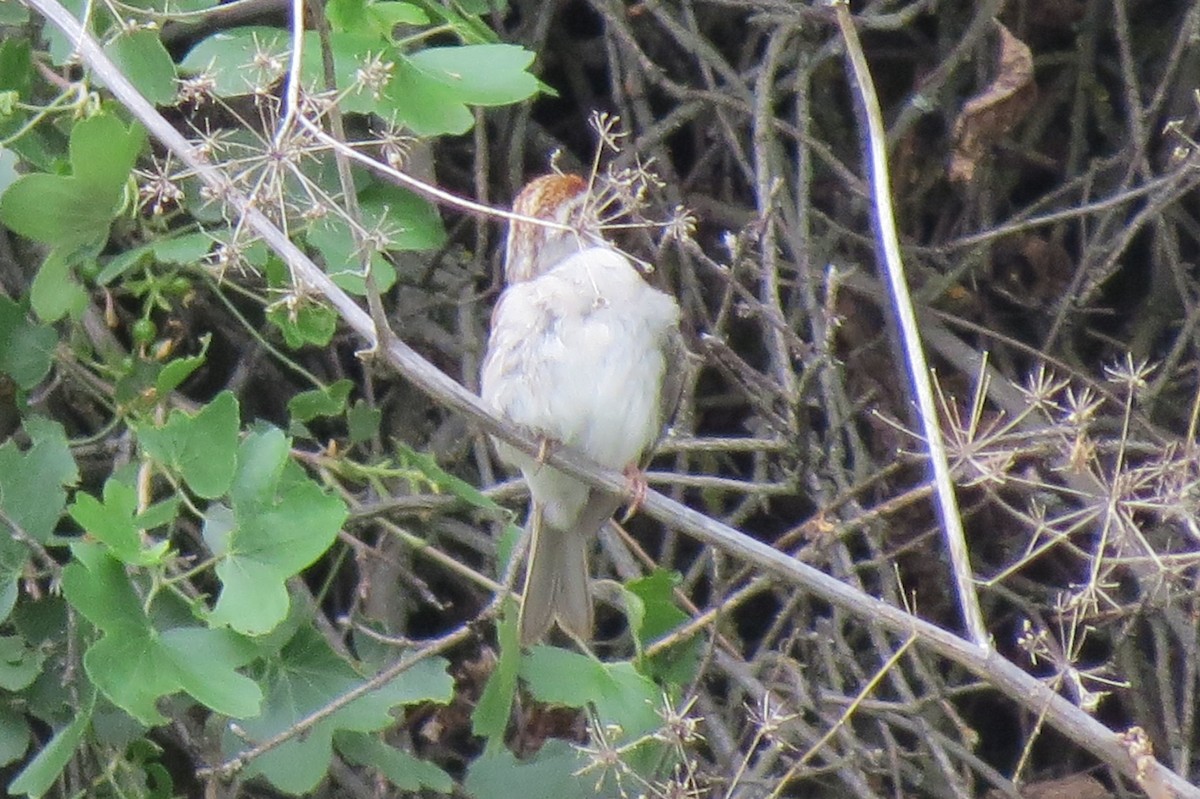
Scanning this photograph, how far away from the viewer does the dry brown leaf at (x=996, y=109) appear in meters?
3.13

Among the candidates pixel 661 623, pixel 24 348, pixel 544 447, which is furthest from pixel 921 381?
pixel 24 348

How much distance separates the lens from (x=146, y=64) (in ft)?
8.86

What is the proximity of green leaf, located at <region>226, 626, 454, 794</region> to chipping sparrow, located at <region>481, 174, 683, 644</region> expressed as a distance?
29 centimetres

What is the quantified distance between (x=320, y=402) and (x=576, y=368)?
43 centimetres

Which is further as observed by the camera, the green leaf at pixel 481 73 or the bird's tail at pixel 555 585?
the bird's tail at pixel 555 585

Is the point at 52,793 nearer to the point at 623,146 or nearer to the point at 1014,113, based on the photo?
the point at 623,146

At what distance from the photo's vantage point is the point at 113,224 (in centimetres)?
303

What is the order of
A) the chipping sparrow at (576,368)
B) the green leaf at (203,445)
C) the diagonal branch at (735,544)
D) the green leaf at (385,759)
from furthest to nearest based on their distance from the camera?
the chipping sparrow at (576,368), the green leaf at (385,759), the green leaf at (203,445), the diagonal branch at (735,544)

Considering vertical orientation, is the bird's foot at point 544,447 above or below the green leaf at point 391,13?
below

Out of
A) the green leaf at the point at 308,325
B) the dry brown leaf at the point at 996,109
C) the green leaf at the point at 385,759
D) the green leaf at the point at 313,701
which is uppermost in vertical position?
the dry brown leaf at the point at 996,109

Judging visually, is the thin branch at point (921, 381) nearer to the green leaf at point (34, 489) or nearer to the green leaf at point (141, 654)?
the green leaf at point (141, 654)

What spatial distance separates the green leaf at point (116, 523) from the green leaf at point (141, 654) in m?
0.05

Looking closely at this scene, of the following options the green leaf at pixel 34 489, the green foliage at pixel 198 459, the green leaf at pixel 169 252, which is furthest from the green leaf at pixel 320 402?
the green leaf at pixel 34 489

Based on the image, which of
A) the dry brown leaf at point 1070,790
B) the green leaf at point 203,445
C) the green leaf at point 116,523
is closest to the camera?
the green leaf at point 116,523
